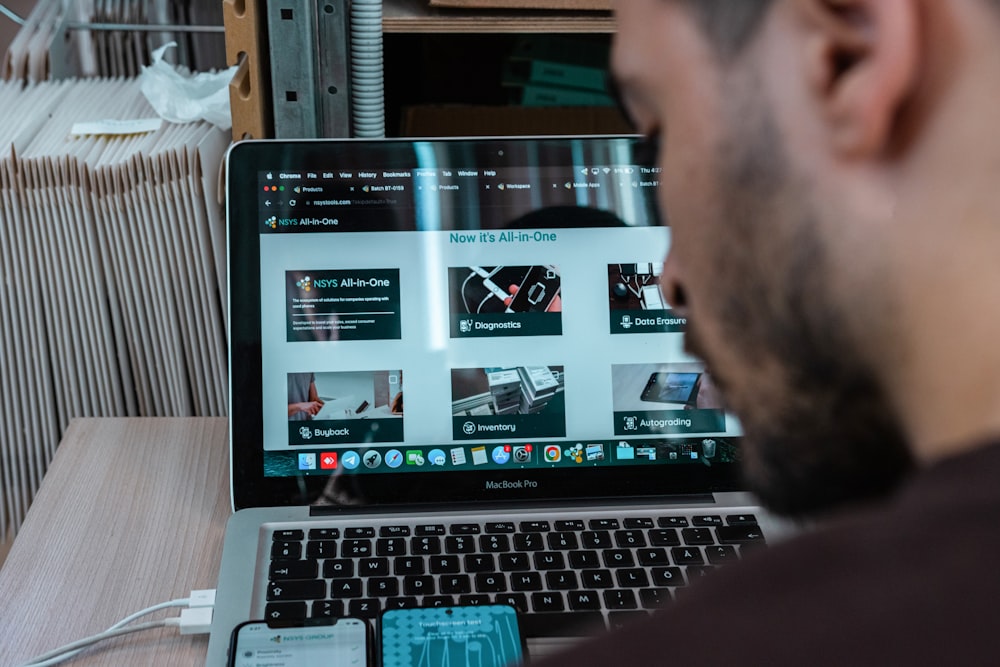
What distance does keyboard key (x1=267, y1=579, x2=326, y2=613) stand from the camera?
70 centimetres

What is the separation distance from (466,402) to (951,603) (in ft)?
1.98

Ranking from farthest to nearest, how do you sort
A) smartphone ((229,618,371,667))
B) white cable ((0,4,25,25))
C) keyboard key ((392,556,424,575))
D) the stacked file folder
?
1. white cable ((0,4,25,25))
2. the stacked file folder
3. keyboard key ((392,556,424,575))
4. smartphone ((229,618,371,667))

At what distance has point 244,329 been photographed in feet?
2.63

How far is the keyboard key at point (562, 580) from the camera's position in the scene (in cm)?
72

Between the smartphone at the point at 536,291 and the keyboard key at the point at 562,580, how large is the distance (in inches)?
8.6

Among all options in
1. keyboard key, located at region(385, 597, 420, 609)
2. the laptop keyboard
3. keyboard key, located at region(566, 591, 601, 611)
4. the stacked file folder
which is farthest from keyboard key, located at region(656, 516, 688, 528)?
the stacked file folder

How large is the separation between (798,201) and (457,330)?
526mm

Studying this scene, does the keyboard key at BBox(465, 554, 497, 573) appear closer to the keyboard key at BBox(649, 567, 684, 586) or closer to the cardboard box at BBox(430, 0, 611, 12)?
the keyboard key at BBox(649, 567, 684, 586)

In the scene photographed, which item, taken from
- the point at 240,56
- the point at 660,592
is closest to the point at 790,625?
the point at 660,592

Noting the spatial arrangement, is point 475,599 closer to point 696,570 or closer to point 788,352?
point 696,570

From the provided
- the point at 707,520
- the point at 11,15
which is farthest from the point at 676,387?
the point at 11,15

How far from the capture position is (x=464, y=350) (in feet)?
2.68

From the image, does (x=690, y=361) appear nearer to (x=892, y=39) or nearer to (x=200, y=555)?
(x=200, y=555)

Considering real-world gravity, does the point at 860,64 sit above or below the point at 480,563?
above
